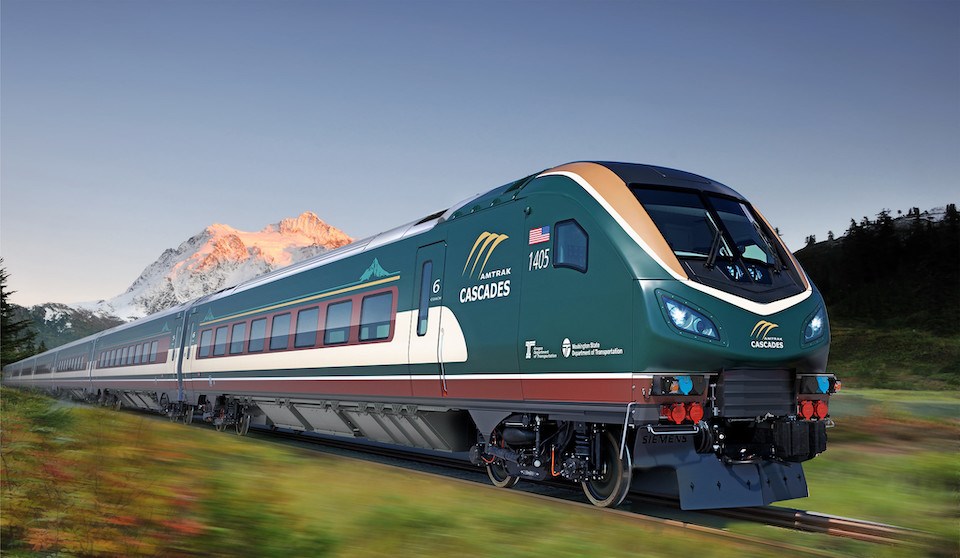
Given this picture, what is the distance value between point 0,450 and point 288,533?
3074mm

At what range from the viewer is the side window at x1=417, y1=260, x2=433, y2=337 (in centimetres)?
1152

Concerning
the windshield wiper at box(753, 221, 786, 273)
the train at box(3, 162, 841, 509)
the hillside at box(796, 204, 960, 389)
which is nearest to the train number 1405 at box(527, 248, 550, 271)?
the train at box(3, 162, 841, 509)

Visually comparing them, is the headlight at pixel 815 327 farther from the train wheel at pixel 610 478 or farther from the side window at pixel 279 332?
the side window at pixel 279 332

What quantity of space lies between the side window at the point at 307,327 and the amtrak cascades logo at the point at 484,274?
213 inches

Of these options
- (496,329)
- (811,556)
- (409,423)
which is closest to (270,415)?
(409,423)

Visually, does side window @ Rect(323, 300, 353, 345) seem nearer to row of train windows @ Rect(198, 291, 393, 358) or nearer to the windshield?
row of train windows @ Rect(198, 291, 393, 358)

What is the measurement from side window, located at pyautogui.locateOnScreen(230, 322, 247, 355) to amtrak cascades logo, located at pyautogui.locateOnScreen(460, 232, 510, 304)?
10.0 meters

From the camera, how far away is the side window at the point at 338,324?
14.0m

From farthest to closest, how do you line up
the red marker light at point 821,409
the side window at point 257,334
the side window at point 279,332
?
the side window at point 257,334 → the side window at point 279,332 → the red marker light at point 821,409

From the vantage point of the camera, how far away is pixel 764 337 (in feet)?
26.8

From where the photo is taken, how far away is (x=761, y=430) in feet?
27.6

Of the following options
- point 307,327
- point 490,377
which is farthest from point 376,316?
point 490,377

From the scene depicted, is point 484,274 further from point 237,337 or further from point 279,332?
point 237,337

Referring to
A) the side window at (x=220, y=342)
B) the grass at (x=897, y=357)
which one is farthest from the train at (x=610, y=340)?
the grass at (x=897, y=357)
